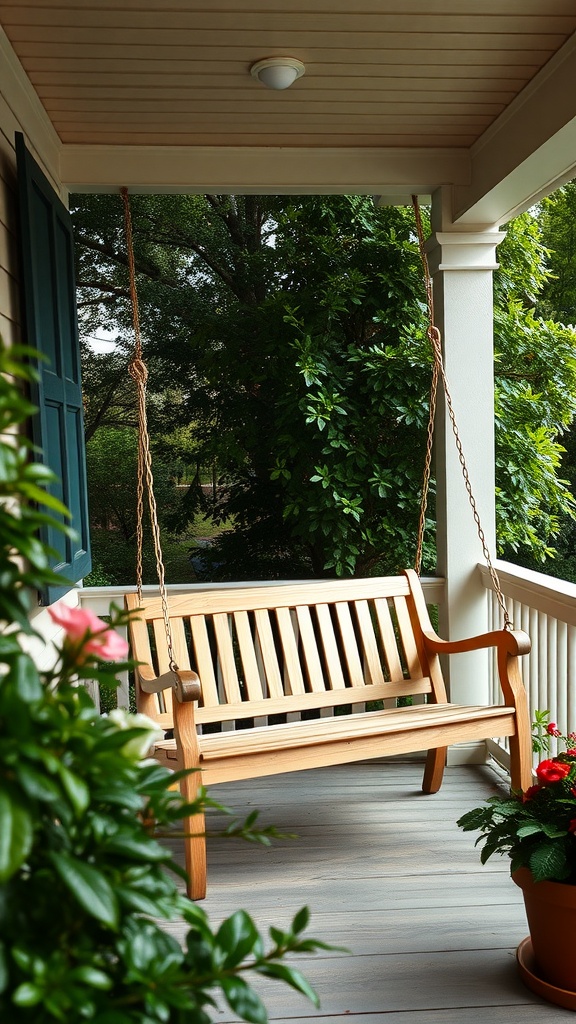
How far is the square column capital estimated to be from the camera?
381 cm

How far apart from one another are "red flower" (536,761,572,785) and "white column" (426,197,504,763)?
1.63 m

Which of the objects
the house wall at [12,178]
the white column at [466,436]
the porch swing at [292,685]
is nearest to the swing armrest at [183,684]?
the porch swing at [292,685]

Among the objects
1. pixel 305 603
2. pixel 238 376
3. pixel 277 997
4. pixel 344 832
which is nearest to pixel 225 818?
pixel 344 832

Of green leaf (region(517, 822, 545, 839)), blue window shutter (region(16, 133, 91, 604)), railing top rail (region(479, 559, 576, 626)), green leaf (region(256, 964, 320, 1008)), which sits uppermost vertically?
blue window shutter (region(16, 133, 91, 604))

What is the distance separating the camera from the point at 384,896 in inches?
109

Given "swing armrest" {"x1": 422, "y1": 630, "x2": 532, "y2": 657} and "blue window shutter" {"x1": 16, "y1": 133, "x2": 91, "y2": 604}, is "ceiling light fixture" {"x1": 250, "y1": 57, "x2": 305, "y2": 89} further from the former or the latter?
"swing armrest" {"x1": 422, "y1": 630, "x2": 532, "y2": 657}

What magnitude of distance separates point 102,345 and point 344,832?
16.9 feet

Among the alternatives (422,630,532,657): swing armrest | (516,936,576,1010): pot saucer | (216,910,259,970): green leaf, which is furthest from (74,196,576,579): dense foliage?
(216,910,259,970): green leaf

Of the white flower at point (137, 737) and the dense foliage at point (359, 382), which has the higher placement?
the dense foliage at point (359, 382)

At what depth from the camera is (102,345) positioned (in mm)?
7441

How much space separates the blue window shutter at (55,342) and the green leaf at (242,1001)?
175 cm

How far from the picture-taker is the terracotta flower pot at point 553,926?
6.89ft

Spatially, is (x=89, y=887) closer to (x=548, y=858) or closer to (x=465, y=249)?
(x=548, y=858)

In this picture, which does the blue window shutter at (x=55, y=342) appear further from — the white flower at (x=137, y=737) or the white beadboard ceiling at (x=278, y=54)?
the white flower at (x=137, y=737)
